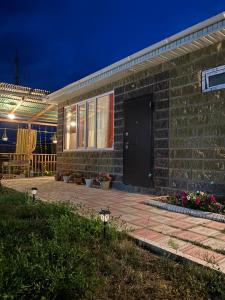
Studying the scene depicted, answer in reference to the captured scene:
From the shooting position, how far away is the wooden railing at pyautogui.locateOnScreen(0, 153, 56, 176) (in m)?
12.1

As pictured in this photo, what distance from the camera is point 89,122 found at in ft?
27.9

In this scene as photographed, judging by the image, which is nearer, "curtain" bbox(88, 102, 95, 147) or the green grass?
the green grass

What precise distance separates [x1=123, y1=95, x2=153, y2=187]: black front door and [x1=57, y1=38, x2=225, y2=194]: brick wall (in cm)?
16

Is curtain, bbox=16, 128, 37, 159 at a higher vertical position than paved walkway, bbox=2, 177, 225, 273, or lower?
higher

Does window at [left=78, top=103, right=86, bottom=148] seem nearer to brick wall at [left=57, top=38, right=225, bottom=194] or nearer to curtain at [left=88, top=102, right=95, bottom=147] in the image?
curtain at [left=88, top=102, right=95, bottom=147]

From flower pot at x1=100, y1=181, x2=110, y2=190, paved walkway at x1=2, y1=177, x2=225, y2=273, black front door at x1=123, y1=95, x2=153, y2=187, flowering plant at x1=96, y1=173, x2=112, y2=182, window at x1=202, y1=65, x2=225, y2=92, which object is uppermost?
window at x1=202, y1=65, x2=225, y2=92

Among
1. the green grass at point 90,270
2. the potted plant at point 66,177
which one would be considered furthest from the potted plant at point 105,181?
the green grass at point 90,270

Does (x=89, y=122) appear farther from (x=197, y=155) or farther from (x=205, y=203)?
(x=205, y=203)

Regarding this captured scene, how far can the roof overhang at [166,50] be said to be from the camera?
4.27 meters

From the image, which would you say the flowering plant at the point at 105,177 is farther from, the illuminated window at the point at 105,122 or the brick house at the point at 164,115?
the illuminated window at the point at 105,122

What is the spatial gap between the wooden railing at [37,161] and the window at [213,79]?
8.84 meters

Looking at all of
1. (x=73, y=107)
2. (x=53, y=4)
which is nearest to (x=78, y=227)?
(x=73, y=107)

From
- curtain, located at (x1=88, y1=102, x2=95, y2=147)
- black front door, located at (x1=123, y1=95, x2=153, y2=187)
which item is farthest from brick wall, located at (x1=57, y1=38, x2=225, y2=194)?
curtain, located at (x1=88, y1=102, x2=95, y2=147)

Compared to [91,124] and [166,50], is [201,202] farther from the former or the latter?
[91,124]
